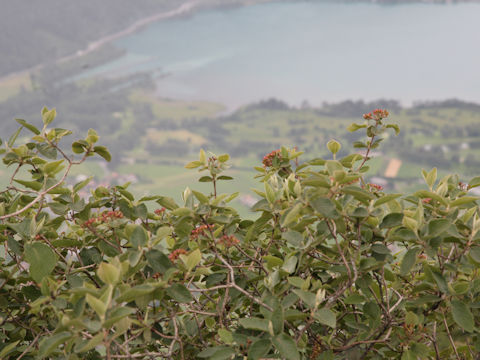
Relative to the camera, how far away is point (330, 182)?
2.77ft

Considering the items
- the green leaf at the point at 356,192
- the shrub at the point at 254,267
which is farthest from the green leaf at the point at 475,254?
the green leaf at the point at 356,192

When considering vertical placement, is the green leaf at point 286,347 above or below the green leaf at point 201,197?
below

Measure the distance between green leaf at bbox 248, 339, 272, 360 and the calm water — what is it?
29.2 metres

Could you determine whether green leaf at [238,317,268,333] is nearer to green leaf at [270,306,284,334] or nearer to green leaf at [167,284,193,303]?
green leaf at [270,306,284,334]

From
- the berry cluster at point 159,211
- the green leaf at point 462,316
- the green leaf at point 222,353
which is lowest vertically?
the green leaf at point 462,316

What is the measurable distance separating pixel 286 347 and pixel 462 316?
1.27 feet

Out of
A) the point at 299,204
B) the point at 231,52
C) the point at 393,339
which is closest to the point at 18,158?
the point at 299,204

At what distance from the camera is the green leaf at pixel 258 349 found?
2.64ft

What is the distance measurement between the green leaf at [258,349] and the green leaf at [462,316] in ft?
Answer: 1.30

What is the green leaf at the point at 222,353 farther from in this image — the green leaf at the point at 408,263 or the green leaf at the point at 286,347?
the green leaf at the point at 408,263

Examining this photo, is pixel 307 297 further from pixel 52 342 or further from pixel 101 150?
pixel 101 150

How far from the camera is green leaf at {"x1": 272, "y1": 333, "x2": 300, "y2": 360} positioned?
0.77 m

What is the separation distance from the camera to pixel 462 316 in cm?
91

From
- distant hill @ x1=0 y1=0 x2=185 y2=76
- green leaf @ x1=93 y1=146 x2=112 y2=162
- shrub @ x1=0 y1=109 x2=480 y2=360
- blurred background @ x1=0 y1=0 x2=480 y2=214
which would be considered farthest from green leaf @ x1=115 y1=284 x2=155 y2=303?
distant hill @ x1=0 y1=0 x2=185 y2=76
